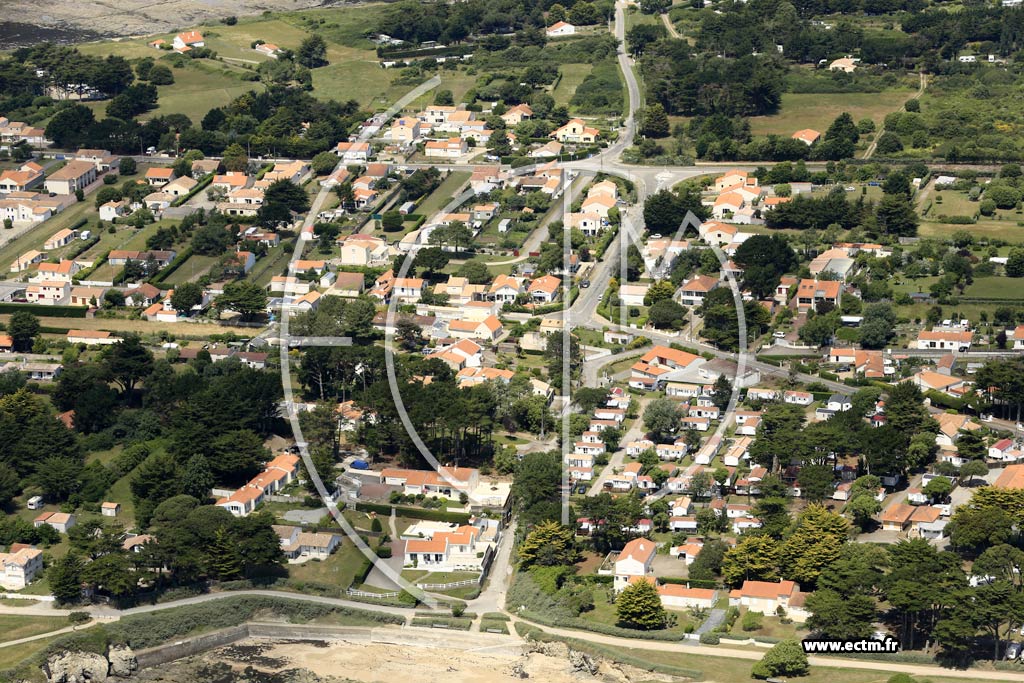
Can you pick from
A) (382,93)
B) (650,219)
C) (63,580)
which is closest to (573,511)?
(63,580)

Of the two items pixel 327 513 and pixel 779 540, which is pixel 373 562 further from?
pixel 779 540

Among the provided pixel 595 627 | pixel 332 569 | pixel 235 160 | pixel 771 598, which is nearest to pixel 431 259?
pixel 235 160

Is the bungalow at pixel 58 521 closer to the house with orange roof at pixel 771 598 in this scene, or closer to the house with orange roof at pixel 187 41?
the house with orange roof at pixel 771 598

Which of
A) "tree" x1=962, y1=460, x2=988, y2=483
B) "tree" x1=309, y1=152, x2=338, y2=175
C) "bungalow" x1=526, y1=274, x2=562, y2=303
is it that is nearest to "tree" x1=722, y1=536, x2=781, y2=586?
"tree" x1=962, y1=460, x2=988, y2=483

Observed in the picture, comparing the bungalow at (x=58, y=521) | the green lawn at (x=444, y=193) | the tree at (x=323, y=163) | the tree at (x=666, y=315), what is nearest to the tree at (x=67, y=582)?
the bungalow at (x=58, y=521)

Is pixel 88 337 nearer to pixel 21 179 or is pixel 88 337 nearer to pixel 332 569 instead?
pixel 21 179

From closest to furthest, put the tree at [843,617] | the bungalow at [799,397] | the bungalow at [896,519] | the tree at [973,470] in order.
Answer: the tree at [843,617]
the bungalow at [896,519]
the tree at [973,470]
the bungalow at [799,397]
